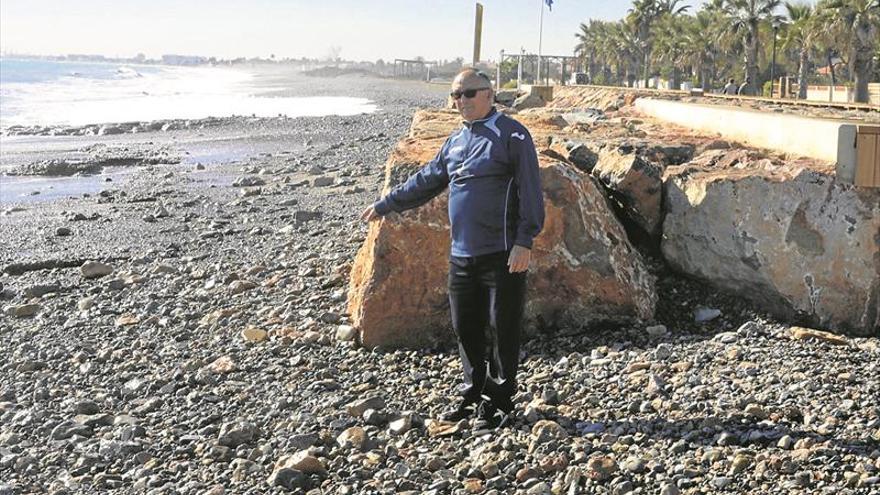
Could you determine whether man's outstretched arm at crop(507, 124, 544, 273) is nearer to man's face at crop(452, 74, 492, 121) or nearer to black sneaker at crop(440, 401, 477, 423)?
man's face at crop(452, 74, 492, 121)

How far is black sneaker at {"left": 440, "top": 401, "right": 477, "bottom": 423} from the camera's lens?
18.4ft

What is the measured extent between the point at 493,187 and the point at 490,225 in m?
0.19

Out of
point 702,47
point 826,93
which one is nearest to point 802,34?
point 826,93

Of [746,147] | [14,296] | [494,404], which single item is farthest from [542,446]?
[14,296]

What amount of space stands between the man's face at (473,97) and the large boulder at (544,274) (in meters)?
2.09

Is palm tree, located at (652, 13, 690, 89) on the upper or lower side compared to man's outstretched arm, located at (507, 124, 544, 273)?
upper

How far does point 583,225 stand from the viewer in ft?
23.7

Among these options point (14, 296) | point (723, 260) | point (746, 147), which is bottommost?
point (14, 296)

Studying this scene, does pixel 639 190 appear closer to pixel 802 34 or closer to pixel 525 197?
pixel 525 197

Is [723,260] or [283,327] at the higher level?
[723,260]

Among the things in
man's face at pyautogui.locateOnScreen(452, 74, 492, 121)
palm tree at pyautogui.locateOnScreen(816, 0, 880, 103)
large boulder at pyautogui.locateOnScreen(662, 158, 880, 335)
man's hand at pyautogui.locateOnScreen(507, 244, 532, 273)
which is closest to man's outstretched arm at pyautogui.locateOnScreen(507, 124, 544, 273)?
man's hand at pyautogui.locateOnScreen(507, 244, 532, 273)

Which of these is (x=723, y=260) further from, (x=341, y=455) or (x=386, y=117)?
(x=386, y=117)

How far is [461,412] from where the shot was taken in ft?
18.4

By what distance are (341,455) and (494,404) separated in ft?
2.83
